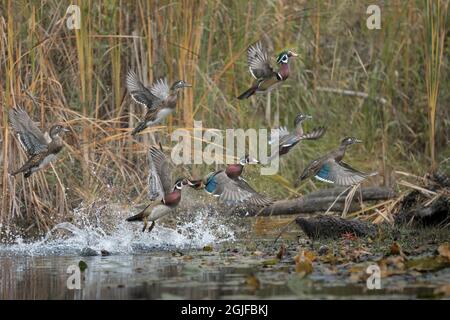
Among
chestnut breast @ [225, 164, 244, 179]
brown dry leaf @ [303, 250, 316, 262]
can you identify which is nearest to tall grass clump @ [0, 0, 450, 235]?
chestnut breast @ [225, 164, 244, 179]

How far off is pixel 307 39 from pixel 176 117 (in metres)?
2.50

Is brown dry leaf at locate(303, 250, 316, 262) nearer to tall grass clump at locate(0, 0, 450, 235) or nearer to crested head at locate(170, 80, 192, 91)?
crested head at locate(170, 80, 192, 91)

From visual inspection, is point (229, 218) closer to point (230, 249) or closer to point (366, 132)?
point (230, 249)

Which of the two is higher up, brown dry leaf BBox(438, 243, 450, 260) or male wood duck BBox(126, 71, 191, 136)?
male wood duck BBox(126, 71, 191, 136)

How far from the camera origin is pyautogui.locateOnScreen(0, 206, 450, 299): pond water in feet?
22.1

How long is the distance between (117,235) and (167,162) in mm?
983

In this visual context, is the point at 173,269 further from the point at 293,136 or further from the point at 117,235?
the point at 293,136

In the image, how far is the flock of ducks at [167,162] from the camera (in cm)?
882

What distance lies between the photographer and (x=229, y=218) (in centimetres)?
1036

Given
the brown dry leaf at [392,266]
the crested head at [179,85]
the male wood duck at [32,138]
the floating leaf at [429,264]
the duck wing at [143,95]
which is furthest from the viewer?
the duck wing at [143,95]

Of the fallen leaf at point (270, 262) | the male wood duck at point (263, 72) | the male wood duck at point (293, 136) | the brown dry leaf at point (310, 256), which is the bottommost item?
the fallen leaf at point (270, 262)

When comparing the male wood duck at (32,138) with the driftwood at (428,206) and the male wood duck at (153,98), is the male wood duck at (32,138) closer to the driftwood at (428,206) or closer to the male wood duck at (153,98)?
the male wood duck at (153,98)

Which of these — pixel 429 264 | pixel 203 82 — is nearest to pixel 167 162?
pixel 203 82

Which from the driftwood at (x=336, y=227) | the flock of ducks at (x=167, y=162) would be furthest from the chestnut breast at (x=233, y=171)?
the driftwood at (x=336, y=227)
